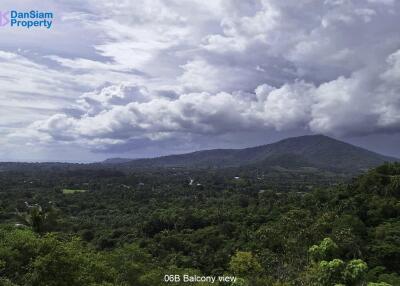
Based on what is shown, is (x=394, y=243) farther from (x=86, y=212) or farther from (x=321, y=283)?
(x=86, y=212)

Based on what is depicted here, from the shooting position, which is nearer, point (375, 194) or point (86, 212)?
point (375, 194)

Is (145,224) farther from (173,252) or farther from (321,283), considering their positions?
(321,283)

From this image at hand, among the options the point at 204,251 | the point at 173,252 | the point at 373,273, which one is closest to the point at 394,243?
the point at 373,273

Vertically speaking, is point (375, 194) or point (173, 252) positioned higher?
point (375, 194)

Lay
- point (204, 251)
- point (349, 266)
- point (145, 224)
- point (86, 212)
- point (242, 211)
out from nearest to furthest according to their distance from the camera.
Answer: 1. point (349, 266)
2. point (204, 251)
3. point (145, 224)
4. point (242, 211)
5. point (86, 212)

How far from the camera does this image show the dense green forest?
26.9m

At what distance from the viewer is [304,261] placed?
40.7m

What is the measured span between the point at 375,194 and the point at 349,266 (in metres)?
66.4

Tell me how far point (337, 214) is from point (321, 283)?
57.2 m

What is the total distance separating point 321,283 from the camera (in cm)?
2238

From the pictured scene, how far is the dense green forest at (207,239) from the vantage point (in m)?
26.9

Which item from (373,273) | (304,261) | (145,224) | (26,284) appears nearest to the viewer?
(26,284)

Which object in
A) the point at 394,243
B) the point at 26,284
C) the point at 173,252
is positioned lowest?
the point at 173,252

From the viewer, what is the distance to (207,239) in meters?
81.4
